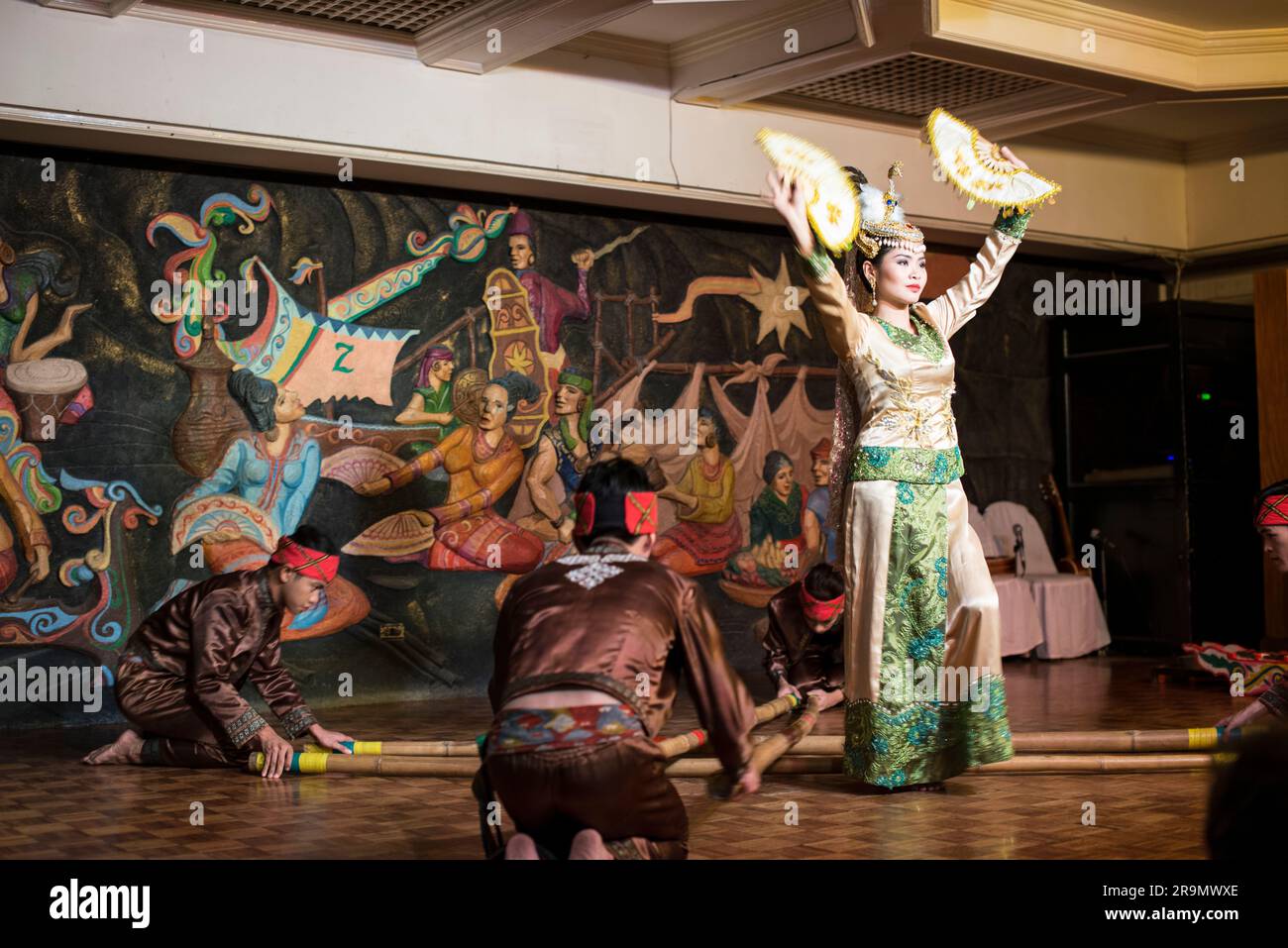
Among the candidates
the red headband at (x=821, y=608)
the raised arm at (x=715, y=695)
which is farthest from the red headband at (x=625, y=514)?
the red headband at (x=821, y=608)

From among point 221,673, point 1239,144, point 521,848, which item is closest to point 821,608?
point 221,673

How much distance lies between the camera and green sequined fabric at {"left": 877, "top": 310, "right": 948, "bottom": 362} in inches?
173

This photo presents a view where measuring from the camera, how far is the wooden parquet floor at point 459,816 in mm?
3537

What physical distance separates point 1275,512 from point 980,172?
4.58 ft

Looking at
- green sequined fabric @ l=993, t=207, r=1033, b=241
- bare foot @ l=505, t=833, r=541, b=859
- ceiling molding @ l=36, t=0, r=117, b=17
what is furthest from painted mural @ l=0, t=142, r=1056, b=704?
bare foot @ l=505, t=833, r=541, b=859

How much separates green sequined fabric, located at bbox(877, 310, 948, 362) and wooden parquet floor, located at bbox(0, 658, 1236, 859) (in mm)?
1348

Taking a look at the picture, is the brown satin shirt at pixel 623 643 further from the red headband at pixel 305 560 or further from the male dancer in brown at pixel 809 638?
the male dancer in brown at pixel 809 638

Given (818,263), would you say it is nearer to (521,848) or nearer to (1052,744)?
(1052,744)

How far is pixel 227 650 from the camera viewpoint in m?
4.88

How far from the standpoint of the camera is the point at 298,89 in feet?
20.8

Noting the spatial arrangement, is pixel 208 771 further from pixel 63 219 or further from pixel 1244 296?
pixel 1244 296

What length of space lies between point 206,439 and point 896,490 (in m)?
3.58

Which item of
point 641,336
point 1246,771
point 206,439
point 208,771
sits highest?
point 641,336

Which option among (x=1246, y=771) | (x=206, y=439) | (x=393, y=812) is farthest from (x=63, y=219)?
(x=1246, y=771)
